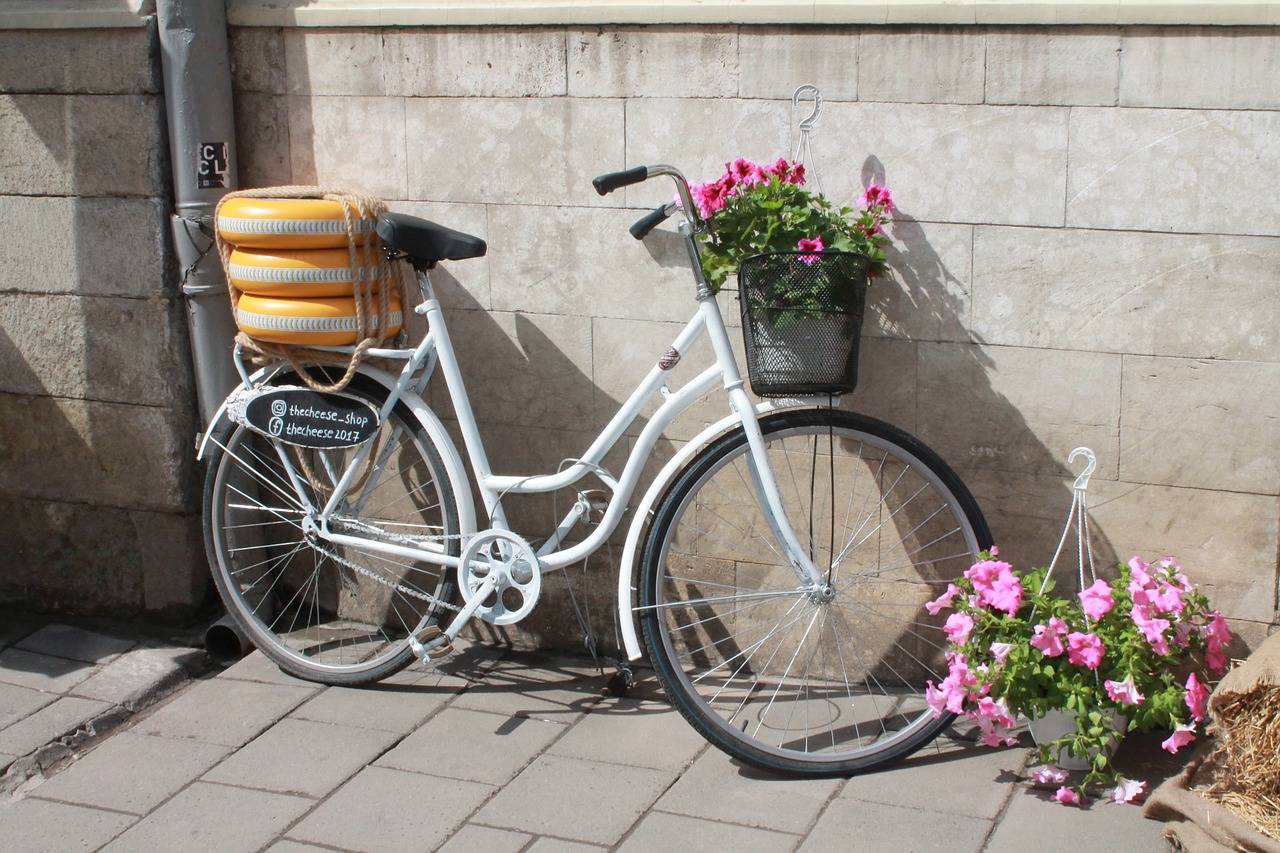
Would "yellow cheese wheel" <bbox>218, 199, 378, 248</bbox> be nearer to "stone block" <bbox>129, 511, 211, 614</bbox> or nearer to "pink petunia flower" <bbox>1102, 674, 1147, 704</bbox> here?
"stone block" <bbox>129, 511, 211, 614</bbox>

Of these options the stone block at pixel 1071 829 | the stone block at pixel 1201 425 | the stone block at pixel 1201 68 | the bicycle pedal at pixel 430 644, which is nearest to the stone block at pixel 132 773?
the bicycle pedal at pixel 430 644

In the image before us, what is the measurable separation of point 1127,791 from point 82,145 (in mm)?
3938

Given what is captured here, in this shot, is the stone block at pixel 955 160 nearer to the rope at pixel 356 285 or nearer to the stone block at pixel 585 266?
the stone block at pixel 585 266

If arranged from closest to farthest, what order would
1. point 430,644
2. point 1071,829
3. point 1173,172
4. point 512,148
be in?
point 1071,829 < point 1173,172 < point 430,644 < point 512,148

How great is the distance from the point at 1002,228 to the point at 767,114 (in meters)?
0.76

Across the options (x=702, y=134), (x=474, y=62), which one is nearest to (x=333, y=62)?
(x=474, y=62)

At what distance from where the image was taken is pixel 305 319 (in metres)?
4.21

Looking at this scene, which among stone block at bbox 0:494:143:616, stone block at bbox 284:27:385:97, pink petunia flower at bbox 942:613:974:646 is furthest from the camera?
stone block at bbox 0:494:143:616

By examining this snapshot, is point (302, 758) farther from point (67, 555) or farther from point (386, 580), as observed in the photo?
point (67, 555)

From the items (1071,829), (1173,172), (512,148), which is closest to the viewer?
(1071,829)

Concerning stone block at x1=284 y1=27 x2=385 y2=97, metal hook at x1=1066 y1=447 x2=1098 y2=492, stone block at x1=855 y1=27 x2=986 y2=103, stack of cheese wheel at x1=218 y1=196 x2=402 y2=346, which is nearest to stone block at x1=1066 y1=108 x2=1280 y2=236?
stone block at x1=855 y1=27 x2=986 y2=103

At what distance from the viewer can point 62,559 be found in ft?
17.3

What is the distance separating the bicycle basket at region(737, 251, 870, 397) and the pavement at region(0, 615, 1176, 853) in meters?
1.12

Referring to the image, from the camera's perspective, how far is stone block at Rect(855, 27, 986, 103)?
12.6ft
